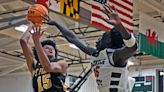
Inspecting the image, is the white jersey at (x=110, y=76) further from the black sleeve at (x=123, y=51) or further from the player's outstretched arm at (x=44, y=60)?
the player's outstretched arm at (x=44, y=60)

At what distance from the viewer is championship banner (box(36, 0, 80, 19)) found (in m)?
6.02

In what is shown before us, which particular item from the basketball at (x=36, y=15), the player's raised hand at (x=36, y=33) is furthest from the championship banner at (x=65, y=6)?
the player's raised hand at (x=36, y=33)

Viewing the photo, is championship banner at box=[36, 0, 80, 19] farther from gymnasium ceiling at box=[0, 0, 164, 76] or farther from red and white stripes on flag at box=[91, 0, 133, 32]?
gymnasium ceiling at box=[0, 0, 164, 76]

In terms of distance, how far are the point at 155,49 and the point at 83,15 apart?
1.81 metres

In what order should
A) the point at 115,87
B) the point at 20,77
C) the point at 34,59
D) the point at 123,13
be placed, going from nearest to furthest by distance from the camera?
the point at 115,87 < the point at 34,59 < the point at 123,13 < the point at 20,77

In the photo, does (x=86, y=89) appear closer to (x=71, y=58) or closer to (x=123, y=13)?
(x=71, y=58)

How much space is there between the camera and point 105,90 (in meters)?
2.74

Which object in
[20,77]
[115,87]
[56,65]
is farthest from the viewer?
[20,77]

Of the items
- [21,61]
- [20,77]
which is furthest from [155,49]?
[20,77]

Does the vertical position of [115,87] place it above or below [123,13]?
below

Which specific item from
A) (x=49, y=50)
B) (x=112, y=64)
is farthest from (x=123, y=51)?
(x=49, y=50)

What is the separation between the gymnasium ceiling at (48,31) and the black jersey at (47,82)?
3620 millimetres

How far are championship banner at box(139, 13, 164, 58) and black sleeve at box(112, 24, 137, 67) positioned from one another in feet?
18.0

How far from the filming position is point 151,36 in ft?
27.8
